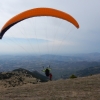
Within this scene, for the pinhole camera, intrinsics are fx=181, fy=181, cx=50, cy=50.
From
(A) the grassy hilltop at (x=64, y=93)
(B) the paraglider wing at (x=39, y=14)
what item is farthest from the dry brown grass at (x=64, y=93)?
(B) the paraglider wing at (x=39, y=14)

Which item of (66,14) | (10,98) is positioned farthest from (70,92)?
(66,14)

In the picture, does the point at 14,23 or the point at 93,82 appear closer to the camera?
the point at 14,23

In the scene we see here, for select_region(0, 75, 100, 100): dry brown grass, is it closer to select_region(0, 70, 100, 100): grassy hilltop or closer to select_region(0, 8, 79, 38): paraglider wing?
select_region(0, 70, 100, 100): grassy hilltop

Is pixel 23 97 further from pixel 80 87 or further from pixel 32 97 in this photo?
pixel 80 87

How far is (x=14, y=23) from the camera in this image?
22.8m

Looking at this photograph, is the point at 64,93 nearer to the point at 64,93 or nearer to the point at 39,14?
the point at 64,93

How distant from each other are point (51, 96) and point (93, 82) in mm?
8000

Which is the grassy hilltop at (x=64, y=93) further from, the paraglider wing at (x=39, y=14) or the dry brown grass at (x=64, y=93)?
the paraglider wing at (x=39, y=14)

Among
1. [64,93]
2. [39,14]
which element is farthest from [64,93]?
[39,14]

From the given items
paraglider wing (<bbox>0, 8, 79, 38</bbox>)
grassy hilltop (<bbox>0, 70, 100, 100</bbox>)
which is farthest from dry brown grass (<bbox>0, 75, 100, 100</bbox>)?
paraglider wing (<bbox>0, 8, 79, 38</bbox>)

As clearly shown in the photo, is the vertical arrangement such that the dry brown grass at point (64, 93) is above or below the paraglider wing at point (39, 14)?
below

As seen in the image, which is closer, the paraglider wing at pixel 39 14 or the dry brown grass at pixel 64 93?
the dry brown grass at pixel 64 93

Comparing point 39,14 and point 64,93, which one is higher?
point 39,14

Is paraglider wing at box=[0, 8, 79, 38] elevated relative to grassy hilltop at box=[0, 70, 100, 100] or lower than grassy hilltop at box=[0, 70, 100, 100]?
elevated
